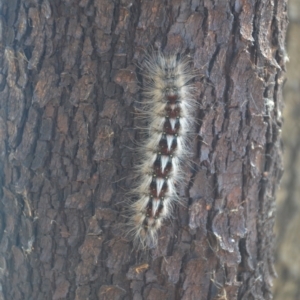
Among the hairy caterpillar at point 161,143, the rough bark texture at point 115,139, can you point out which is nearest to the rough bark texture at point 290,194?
the rough bark texture at point 115,139

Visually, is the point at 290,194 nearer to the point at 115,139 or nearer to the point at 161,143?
the point at 161,143

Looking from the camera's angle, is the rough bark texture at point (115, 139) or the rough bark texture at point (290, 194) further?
the rough bark texture at point (290, 194)

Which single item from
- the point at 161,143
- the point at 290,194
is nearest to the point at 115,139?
the point at 161,143

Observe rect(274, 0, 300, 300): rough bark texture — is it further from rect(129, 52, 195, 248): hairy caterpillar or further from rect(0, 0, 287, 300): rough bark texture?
rect(129, 52, 195, 248): hairy caterpillar

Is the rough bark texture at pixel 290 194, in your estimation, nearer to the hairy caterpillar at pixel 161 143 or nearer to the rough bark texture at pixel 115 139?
the rough bark texture at pixel 115 139

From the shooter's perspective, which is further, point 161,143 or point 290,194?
point 290,194

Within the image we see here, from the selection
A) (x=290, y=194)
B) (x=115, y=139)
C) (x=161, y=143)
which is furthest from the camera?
(x=290, y=194)
